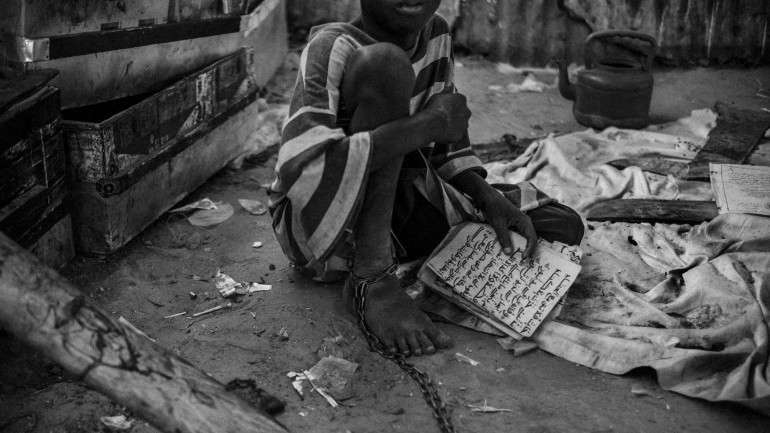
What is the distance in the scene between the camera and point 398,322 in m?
2.54

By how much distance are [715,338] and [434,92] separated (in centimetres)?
121

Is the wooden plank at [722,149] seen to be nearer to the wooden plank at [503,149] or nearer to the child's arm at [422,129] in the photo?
the wooden plank at [503,149]

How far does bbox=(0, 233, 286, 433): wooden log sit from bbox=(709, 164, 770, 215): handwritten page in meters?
2.28

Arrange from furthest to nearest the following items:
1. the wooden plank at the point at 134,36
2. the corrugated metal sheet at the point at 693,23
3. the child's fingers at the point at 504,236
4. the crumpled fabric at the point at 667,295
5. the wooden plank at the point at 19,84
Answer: the corrugated metal sheet at the point at 693,23 → the wooden plank at the point at 134,36 → the child's fingers at the point at 504,236 → the wooden plank at the point at 19,84 → the crumpled fabric at the point at 667,295

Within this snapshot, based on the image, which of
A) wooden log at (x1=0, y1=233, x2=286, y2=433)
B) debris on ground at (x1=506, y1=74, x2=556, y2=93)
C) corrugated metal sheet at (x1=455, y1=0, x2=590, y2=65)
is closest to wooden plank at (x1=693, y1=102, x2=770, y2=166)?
debris on ground at (x1=506, y1=74, x2=556, y2=93)

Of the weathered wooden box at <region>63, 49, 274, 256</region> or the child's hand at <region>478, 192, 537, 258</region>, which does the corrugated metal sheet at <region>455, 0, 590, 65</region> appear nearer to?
the weathered wooden box at <region>63, 49, 274, 256</region>

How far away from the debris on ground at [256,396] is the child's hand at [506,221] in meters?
0.95

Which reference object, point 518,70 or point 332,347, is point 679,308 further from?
point 518,70

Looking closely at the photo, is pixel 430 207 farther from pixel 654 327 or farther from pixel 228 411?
pixel 228 411

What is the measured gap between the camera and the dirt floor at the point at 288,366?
7.13ft

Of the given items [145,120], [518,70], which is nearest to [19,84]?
[145,120]

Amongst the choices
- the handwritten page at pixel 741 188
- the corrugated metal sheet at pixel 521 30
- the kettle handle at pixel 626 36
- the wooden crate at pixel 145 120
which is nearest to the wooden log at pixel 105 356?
the wooden crate at pixel 145 120

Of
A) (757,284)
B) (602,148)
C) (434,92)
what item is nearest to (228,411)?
(434,92)

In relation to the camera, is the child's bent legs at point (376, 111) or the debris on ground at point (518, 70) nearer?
the child's bent legs at point (376, 111)
